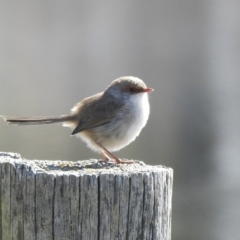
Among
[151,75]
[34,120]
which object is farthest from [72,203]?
[151,75]

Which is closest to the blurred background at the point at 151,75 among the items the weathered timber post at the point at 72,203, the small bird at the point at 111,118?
the small bird at the point at 111,118

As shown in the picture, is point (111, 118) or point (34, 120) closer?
point (34, 120)

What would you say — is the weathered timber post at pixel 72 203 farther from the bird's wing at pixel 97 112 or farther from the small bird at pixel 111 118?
the bird's wing at pixel 97 112

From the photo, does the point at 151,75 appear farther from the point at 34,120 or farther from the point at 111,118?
the point at 34,120

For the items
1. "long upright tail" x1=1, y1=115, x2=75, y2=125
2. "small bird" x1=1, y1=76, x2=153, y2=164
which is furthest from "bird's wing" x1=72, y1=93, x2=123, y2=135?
"long upright tail" x1=1, y1=115, x2=75, y2=125

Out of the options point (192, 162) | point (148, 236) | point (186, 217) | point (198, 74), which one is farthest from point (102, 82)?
point (148, 236)

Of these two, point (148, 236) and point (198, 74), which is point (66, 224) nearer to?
point (148, 236)
